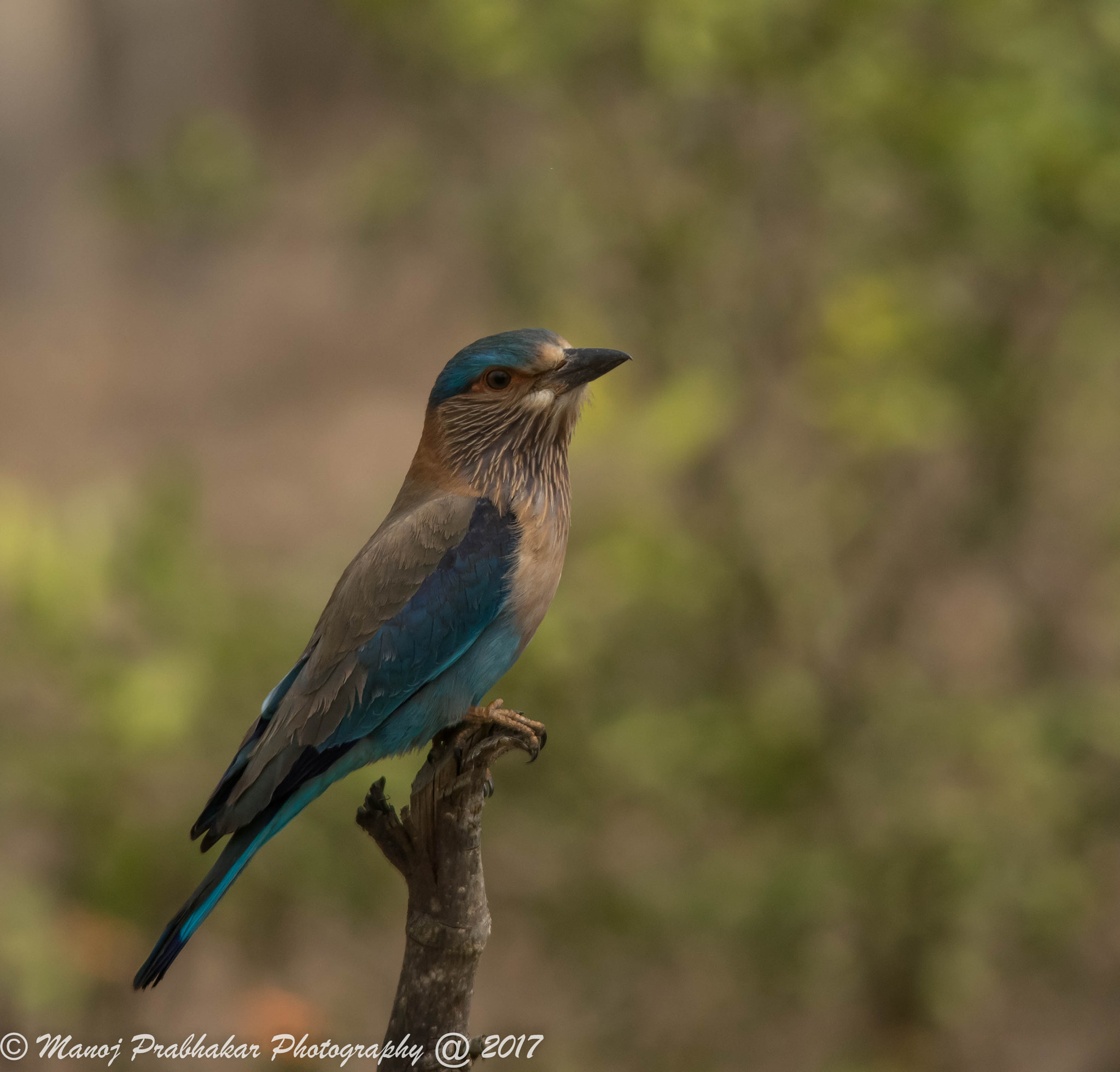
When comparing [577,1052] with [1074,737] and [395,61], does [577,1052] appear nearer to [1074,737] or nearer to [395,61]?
[1074,737]

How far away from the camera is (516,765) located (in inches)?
178

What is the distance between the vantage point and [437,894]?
239 cm

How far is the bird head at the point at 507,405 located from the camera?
9.00 ft

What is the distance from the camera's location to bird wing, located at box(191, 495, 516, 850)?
2.54 m

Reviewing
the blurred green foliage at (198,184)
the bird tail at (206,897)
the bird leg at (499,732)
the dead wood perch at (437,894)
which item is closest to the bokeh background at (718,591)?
the blurred green foliage at (198,184)

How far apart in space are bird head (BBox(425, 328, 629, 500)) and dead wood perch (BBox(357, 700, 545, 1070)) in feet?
2.10

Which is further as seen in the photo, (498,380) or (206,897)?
(498,380)

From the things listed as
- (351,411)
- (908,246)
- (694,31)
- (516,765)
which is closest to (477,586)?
(516,765)

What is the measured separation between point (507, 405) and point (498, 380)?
0.06 metres

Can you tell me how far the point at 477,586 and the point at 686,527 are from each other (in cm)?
245

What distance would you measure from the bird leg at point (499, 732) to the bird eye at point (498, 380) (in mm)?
671

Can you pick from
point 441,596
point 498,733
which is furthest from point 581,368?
point 498,733

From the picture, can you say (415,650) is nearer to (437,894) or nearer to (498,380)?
(437,894)

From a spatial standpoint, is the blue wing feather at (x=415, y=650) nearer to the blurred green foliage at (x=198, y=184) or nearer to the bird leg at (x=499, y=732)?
the bird leg at (x=499, y=732)
